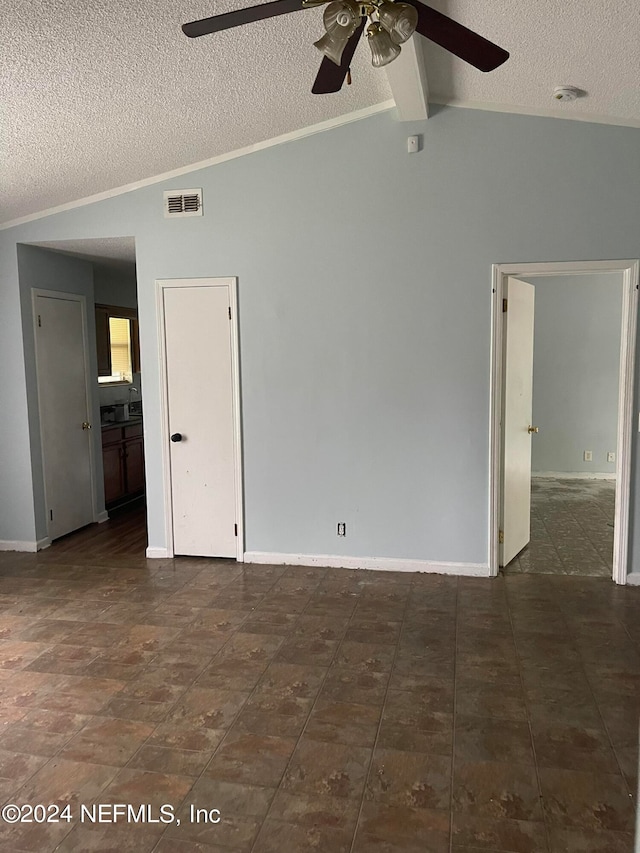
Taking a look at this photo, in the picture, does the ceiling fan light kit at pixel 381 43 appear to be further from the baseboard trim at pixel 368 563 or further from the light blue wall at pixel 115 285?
the light blue wall at pixel 115 285

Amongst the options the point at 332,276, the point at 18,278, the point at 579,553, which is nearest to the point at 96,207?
the point at 18,278

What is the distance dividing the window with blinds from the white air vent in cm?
258

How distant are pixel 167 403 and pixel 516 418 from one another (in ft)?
8.64

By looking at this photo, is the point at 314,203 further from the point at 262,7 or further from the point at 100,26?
the point at 262,7

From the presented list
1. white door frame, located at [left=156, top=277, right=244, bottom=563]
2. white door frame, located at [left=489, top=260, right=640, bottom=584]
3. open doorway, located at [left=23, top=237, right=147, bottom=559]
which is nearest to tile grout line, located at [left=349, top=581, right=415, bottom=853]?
white door frame, located at [left=489, top=260, right=640, bottom=584]

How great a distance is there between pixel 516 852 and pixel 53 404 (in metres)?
4.72

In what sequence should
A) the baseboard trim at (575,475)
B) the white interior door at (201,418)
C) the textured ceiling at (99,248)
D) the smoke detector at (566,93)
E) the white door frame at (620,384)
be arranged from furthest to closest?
the baseboard trim at (575,475) < the textured ceiling at (99,248) < the white interior door at (201,418) < the white door frame at (620,384) < the smoke detector at (566,93)

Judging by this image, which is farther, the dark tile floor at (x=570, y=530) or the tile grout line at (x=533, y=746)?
the dark tile floor at (x=570, y=530)

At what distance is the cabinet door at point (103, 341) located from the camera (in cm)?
650

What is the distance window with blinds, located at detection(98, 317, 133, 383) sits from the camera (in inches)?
273

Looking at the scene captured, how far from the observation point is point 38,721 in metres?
2.70

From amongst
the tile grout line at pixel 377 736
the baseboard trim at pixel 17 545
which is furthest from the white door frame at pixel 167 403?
the tile grout line at pixel 377 736

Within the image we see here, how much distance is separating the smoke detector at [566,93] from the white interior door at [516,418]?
3.66 ft

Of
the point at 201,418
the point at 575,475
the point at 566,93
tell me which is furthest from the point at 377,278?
the point at 575,475
